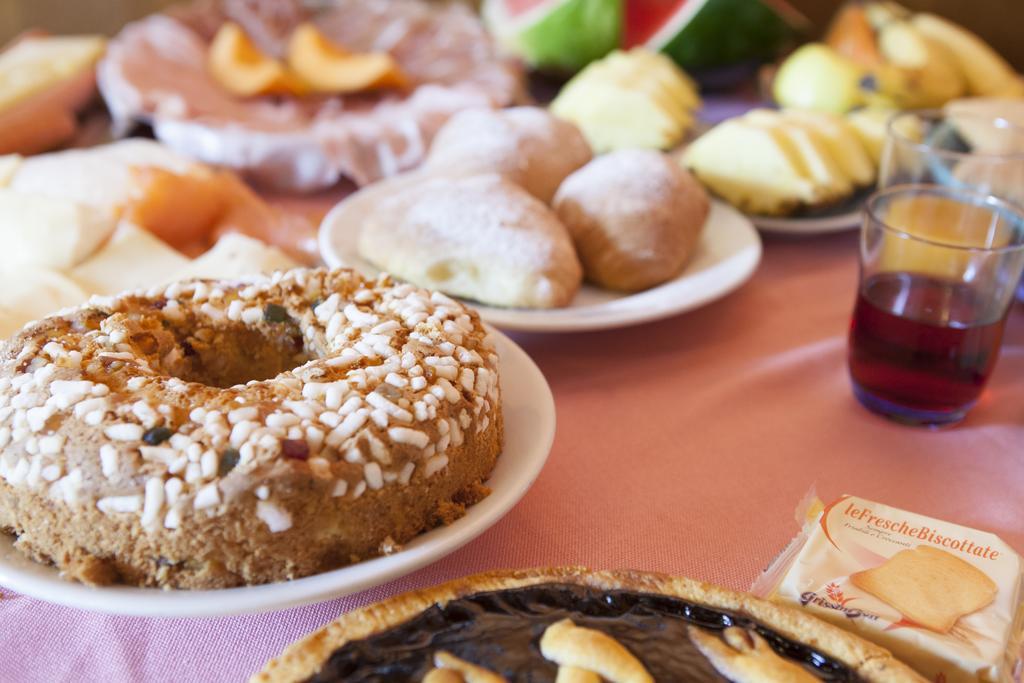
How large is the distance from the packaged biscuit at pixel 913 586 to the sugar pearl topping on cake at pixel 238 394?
29 centimetres

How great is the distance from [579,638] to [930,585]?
0.93 feet

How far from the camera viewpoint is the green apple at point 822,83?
1721mm

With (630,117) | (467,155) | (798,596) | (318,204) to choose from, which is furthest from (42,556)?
(630,117)

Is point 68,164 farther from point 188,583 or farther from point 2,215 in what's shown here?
point 188,583

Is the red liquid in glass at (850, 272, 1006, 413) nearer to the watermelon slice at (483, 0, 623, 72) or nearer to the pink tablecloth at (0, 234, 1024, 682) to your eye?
the pink tablecloth at (0, 234, 1024, 682)

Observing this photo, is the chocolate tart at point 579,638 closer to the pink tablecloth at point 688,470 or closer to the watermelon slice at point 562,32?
the pink tablecloth at point 688,470

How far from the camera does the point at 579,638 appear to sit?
0.59 m

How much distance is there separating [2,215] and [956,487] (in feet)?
3.88

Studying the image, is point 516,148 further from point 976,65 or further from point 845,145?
point 976,65

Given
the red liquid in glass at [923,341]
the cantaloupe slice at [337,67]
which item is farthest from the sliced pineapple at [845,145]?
the cantaloupe slice at [337,67]

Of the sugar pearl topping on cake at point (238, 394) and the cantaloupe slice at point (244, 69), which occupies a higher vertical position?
the sugar pearl topping on cake at point (238, 394)

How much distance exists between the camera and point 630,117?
5.25 ft

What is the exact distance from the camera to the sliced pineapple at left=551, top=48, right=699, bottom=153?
1.59 m

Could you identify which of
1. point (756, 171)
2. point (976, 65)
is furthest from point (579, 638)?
point (976, 65)
